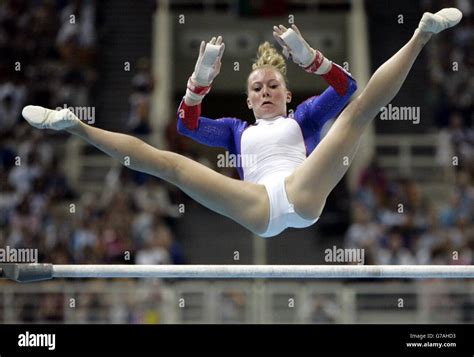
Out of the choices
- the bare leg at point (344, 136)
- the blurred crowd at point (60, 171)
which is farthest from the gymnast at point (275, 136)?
the blurred crowd at point (60, 171)

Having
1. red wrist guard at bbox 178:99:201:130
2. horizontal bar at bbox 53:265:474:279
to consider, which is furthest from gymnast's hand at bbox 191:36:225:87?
horizontal bar at bbox 53:265:474:279

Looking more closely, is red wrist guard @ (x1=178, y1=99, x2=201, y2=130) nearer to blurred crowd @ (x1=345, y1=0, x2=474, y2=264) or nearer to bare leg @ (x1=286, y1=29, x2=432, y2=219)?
bare leg @ (x1=286, y1=29, x2=432, y2=219)

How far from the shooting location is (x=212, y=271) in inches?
237

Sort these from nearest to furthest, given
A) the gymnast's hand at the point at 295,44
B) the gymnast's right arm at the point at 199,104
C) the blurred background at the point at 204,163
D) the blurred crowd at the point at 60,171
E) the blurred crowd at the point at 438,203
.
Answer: the gymnast's hand at the point at 295,44, the gymnast's right arm at the point at 199,104, the blurred background at the point at 204,163, the blurred crowd at the point at 438,203, the blurred crowd at the point at 60,171

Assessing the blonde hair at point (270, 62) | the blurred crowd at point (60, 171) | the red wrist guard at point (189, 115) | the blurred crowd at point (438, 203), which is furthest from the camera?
the blurred crowd at point (60, 171)

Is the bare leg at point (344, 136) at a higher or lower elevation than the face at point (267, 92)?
lower

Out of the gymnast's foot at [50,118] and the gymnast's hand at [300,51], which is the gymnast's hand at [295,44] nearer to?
the gymnast's hand at [300,51]

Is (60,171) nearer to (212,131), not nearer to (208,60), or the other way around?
(212,131)

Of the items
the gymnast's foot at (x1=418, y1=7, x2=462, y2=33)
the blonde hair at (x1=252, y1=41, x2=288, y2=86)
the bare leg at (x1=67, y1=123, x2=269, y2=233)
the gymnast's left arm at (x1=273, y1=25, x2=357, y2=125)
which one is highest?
the blonde hair at (x1=252, y1=41, x2=288, y2=86)

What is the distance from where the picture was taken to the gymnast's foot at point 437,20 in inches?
222

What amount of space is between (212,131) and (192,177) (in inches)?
27.2

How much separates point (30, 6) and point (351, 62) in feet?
13.0

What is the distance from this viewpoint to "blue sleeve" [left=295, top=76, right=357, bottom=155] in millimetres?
6160
